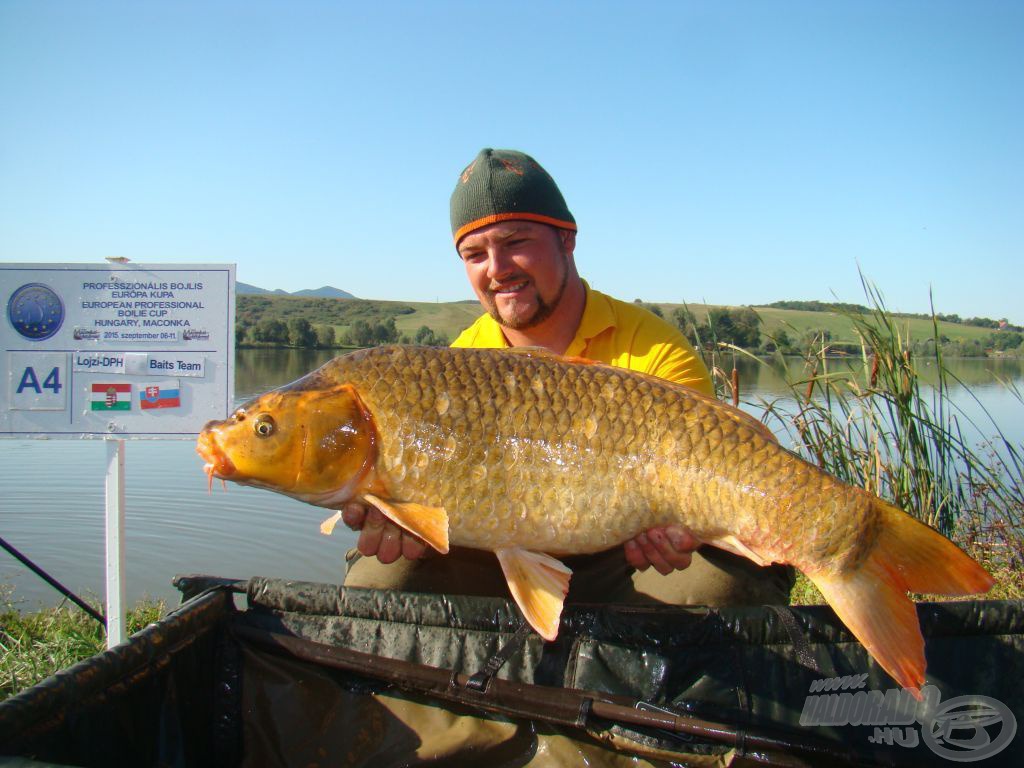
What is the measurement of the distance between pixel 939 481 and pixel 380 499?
9.44ft

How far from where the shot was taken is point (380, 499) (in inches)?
56.2

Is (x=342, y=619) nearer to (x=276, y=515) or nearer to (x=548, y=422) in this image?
(x=548, y=422)

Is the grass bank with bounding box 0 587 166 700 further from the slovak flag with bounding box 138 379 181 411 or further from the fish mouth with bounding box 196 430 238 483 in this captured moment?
the fish mouth with bounding box 196 430 238 483

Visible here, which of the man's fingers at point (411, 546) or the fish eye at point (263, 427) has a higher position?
the fish eye at point (263, 427)

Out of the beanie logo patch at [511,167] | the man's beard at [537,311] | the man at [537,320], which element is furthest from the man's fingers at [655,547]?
the beanie logo patch at [511,167]

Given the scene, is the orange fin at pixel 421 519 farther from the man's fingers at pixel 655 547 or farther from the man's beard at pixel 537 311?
the man's beard at pixel 537 311

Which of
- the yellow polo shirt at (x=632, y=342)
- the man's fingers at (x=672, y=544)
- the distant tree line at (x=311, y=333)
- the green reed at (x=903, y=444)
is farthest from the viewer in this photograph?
the distant tree line at (x=311, y=333)

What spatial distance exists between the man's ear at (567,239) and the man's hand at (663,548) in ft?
3.61

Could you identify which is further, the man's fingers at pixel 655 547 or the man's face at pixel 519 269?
the man's face at pixel 519 269

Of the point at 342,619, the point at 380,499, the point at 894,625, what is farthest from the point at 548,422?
the point at 894,625

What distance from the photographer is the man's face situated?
2213mm

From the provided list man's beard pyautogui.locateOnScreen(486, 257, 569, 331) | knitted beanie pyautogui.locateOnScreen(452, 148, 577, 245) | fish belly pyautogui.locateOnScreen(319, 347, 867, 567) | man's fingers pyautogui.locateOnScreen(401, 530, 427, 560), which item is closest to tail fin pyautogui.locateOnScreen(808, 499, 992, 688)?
fish belly pyautogui.locateOnScreen(319, 347, 867, 567)

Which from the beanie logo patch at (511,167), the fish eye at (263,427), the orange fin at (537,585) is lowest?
the orange fin at (537,585)

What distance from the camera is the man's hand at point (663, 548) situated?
4.84ft
